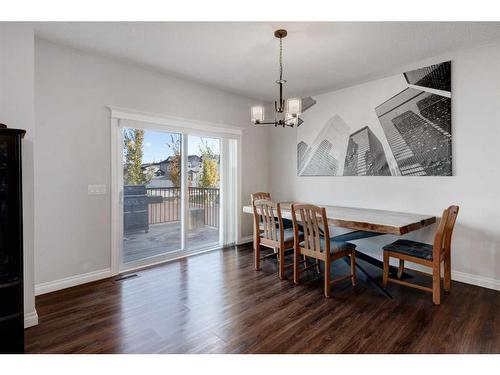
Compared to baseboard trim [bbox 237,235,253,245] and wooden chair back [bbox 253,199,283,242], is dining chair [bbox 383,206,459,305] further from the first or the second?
baseboard trim [bbox 237,235,253,245]

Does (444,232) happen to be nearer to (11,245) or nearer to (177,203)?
(177,203)

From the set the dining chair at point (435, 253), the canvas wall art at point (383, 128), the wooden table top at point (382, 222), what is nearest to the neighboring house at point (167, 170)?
the canvas wall art at point (383, 128)

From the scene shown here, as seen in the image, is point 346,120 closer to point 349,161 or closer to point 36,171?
point 349,161

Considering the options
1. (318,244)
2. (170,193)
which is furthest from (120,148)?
(318,244)

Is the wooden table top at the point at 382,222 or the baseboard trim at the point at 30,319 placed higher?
the wooden table top at the point at 382,222

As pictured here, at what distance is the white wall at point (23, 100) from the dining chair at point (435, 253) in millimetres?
3374

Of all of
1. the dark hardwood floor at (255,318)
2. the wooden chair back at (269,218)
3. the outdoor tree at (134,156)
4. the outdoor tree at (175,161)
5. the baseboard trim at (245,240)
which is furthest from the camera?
the baseboard trim at (245,240)

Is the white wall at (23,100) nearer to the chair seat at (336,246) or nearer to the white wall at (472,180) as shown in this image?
the chair seat at (336,246)

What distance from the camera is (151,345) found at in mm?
1965

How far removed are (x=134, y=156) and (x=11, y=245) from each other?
1.94m

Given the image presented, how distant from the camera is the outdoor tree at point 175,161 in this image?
13.0ft
